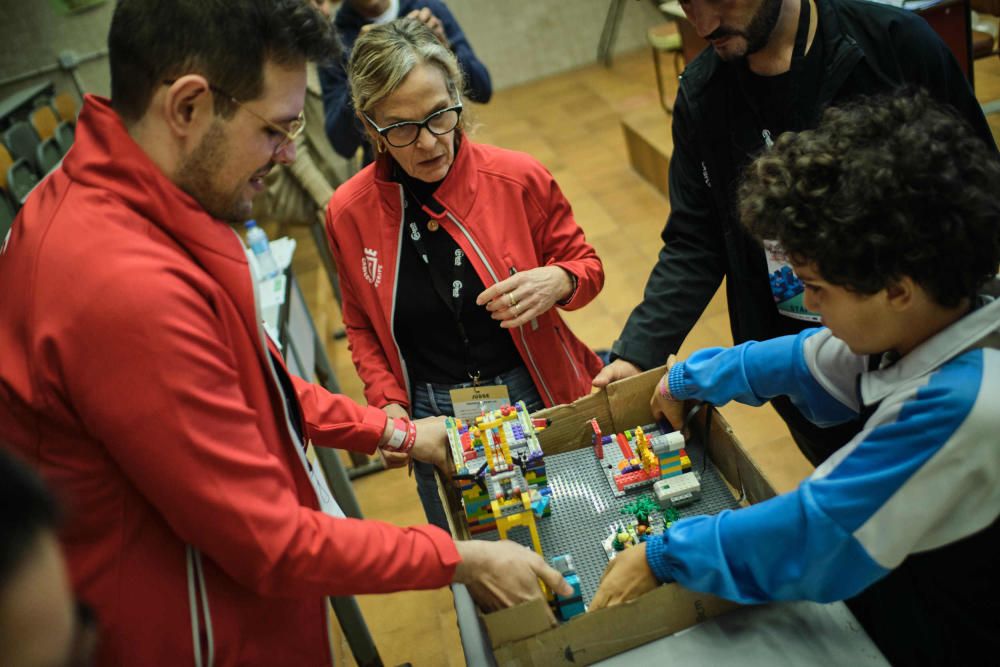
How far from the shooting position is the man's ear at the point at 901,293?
1.18 m

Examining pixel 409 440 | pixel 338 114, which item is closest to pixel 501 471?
pixel 409 440

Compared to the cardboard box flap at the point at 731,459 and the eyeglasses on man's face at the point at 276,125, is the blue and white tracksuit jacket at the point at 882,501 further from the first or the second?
the eyeglasses on man's face at the point at 276,125

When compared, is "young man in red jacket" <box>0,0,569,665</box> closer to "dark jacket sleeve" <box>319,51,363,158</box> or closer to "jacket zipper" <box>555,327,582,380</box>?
"jacket zipper" <box>555,327,582,380</box>

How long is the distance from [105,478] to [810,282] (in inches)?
44.0

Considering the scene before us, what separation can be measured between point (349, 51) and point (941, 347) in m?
2.64

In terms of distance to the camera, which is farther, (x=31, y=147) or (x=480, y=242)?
(x=31, y=147)

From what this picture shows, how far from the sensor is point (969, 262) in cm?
117

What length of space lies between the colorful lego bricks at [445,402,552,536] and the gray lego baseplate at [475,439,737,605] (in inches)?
1.4

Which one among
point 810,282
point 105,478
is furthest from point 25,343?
point 810,282

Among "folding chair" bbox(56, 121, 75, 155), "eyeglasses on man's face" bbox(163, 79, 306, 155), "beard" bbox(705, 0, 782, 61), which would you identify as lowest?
"folding chair" bbox(56, 121, 75, 155)

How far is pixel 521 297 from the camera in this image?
1.96 meters

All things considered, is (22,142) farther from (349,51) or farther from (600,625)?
(600,625)

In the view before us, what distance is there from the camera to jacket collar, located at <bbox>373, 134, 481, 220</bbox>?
2043 millimetres

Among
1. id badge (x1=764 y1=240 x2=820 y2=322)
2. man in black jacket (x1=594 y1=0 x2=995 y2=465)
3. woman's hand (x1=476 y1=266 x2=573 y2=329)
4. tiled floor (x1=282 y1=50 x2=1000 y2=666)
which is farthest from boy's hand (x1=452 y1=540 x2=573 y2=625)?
tiled floor (x1=282 y1=50 x2=1000 y2=666)
